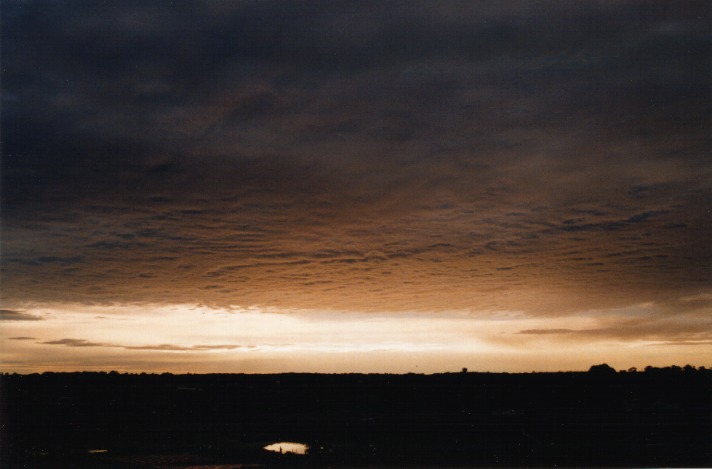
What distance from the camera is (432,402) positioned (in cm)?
5822

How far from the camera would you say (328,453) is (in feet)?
86.0

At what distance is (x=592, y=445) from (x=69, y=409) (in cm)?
4348

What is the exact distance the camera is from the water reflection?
27031 millimetres

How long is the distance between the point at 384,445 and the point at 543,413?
21751mm

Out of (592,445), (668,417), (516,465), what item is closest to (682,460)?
(592,445)

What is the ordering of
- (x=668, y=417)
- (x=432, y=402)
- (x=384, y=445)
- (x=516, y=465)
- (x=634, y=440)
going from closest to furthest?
(x=516, y=465), (x=384, y=445), (x=634, y=440), (x=668, y=417), (x=432, y=402)

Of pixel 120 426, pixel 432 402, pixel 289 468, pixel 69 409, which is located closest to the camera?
pixel 289 468

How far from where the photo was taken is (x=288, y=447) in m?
28.4

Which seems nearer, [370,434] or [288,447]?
[288,447]

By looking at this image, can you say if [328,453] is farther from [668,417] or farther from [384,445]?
[668,417]

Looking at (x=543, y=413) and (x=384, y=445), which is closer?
(x=384, y=445)

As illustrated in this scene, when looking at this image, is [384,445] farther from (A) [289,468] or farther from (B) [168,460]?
(B) [168,460]

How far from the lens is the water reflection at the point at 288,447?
1064 inches

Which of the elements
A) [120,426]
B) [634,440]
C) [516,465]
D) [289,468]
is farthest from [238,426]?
[634,440]
